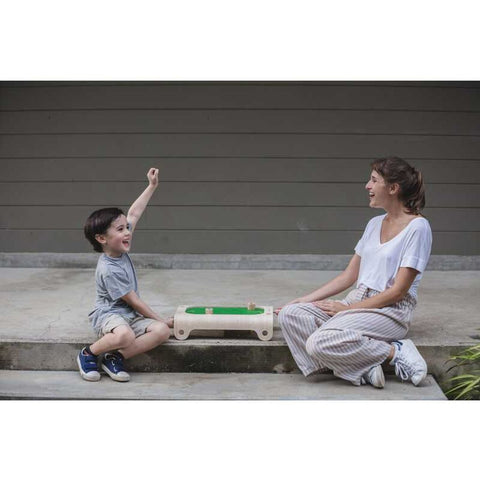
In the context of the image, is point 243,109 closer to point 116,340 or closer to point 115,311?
point 115,311

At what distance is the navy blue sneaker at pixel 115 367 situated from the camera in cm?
441

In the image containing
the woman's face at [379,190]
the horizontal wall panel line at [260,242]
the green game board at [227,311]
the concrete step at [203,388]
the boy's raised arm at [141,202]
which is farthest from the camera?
the horizontal wall panel line at [260,242]

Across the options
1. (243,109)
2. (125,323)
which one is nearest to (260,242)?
(243,109)

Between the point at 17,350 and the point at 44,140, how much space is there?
3.08 metres

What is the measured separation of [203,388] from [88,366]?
66 centimetres

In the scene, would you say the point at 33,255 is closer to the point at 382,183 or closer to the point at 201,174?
the point at 201,174

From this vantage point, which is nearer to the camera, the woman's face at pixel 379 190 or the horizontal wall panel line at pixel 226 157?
the woman's face at pixel 379 190

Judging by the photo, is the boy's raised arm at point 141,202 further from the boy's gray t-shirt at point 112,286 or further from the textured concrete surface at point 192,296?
Answer: the textured concrete surface at point 192,296

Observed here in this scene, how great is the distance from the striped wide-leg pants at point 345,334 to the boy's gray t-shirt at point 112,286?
89 centimetres

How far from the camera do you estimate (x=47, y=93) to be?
7246mm

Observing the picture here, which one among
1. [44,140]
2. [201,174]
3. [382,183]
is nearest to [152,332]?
[382,183]

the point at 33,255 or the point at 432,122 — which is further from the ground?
the point at 432,122

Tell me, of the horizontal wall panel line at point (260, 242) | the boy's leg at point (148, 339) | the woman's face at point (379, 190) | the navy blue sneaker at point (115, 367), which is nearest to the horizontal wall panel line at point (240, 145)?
the horizontal wall panel line at point (260, 242)

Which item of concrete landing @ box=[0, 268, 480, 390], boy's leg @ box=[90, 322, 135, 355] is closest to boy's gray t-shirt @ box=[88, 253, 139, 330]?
boy's leg @ box=[90, 322, 135, 355]
